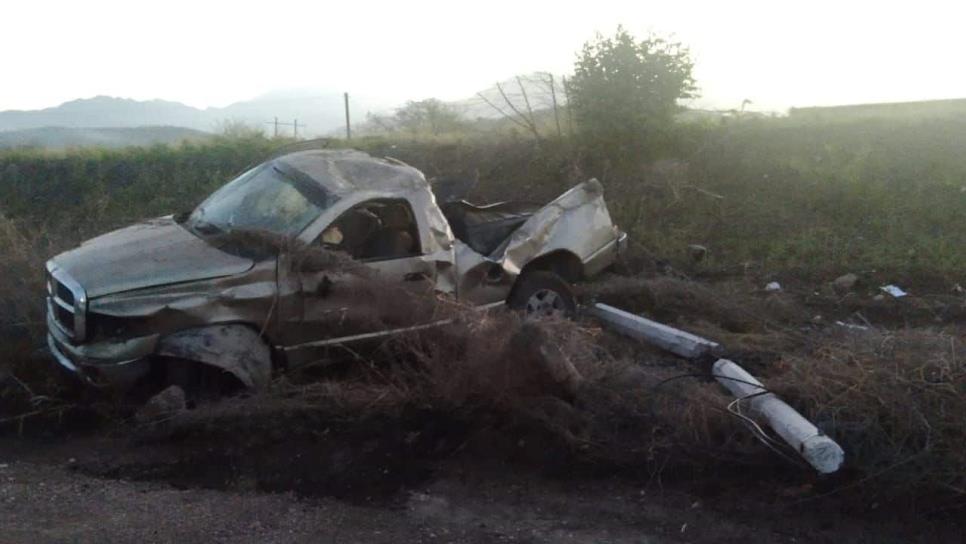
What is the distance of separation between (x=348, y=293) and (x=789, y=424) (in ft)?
9.96

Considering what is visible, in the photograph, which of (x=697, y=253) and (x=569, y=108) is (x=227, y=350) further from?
(x=569, y=108)

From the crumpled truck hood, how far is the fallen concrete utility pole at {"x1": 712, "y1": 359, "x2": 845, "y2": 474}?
3251 mm

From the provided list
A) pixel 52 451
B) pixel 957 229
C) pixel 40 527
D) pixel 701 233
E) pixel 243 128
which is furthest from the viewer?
pixel 243 128

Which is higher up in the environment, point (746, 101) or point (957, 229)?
point (746, 101)

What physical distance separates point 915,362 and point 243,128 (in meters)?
15.4

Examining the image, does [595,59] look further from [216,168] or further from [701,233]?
[216,168]

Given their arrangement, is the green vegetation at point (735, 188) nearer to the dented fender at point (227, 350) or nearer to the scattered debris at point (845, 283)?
the scattered debris at point (845, 283)

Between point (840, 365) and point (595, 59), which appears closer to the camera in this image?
point (840, 365)

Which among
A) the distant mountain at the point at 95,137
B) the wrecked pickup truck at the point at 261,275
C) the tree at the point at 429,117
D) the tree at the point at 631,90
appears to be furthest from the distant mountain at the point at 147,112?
the wrecked pickup truck at the point at 261,275

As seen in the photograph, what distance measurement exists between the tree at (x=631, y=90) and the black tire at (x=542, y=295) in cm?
633

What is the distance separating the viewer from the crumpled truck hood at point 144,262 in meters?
5.88

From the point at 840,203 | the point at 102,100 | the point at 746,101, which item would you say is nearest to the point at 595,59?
the point at 746,101

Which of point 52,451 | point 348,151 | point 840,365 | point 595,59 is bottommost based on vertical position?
point 52,451

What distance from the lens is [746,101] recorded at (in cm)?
1558
